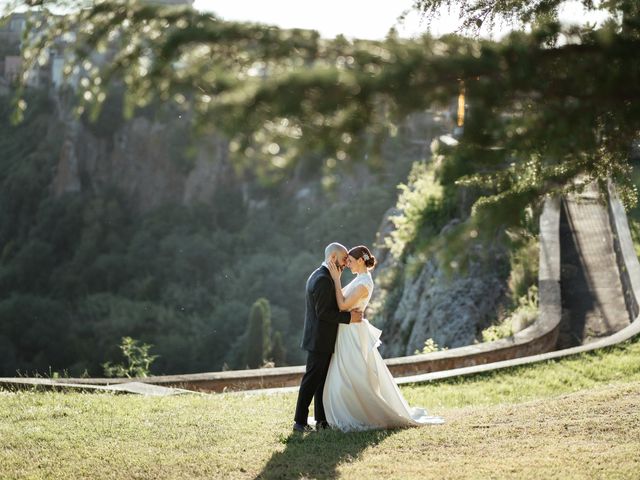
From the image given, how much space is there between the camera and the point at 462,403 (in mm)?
10289

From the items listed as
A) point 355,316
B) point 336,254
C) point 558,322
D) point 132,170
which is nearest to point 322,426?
point 355,316

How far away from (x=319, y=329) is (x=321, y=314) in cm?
17

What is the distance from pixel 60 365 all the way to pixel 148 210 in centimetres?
2750

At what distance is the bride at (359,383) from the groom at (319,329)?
6 centimetres

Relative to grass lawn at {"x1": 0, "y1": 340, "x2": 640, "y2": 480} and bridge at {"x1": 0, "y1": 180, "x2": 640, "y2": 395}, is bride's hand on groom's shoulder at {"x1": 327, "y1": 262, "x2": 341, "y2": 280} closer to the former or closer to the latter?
grass lawn at {"x1": 0, "y1": 340, "x2": 640, "y2": 480}

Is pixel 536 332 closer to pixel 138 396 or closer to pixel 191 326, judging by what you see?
pixel 138 396

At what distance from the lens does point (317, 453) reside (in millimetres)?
7348

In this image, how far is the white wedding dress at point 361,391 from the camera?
831cm

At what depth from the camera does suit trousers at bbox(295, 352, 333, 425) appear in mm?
8344

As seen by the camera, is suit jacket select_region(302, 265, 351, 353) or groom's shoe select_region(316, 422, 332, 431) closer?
suit jacket select_region(302, 265, 351, 353)

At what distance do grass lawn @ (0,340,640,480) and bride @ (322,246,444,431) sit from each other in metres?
0.28

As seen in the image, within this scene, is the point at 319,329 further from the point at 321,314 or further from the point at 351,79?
the point at 351,79

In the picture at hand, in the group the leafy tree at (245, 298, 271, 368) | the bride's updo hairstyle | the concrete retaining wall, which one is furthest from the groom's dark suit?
the leafy tree at (245, 298, 271, 368)

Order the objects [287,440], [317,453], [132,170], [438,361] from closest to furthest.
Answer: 1. [317,453]
2. [287,440]
3. [438,361]
4. [132,170]
